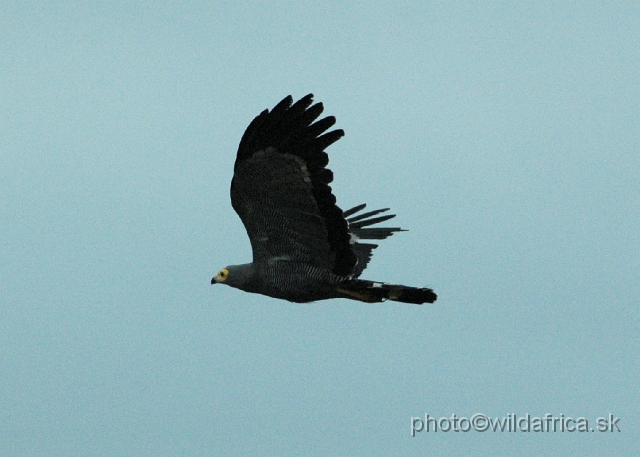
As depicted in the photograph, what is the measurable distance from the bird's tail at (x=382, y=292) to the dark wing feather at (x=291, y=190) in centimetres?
27

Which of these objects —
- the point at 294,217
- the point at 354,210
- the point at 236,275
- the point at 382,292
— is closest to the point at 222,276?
the point at 236,275

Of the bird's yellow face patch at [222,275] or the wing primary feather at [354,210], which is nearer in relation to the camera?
the bird's yellow face patch at [222,275]

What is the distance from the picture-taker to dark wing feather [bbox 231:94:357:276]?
22.2 meters

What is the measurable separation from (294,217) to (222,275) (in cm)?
169

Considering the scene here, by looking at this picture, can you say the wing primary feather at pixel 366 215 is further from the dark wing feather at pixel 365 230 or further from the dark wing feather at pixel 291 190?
the dark wing feather at pixel 291 190

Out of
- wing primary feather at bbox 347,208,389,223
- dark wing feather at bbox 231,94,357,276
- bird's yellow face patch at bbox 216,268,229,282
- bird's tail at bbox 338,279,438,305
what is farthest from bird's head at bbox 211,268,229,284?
wing primary feather at bbox 347,208,389,223

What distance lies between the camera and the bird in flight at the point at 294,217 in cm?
2225

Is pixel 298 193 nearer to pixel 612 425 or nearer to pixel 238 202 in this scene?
pixel 238 202

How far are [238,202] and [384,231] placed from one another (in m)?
4.36

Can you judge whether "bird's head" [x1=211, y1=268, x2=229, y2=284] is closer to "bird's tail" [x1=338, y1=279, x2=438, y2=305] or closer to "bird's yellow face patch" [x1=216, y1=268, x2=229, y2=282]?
"bird's yellow face patch" [x1=216, y1=268, x2=229, y2=282]

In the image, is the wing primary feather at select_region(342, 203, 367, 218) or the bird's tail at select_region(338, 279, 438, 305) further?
the wing primary feather at select_region(342, 203, 367, 218)

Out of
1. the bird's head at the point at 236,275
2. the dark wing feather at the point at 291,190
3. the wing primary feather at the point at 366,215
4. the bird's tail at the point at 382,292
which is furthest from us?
the wing primary feather at the point at 366,215

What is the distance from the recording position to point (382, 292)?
76.0 feet

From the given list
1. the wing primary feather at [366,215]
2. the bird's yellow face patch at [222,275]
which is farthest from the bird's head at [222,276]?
the wing primary feather at [366,215]
